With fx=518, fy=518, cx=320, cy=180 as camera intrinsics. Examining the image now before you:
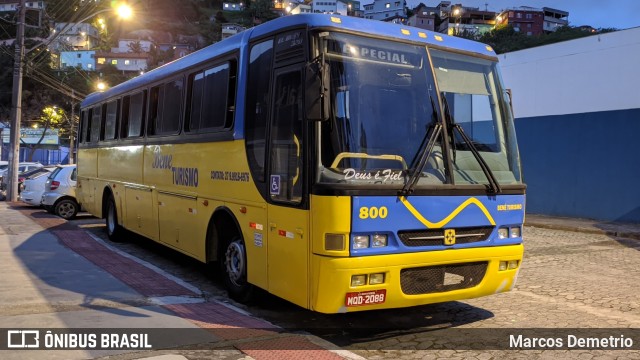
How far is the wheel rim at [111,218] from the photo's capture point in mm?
10913

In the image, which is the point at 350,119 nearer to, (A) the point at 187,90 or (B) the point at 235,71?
(B) the point at 235,71

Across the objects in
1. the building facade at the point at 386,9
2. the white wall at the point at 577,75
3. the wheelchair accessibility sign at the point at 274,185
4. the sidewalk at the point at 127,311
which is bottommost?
the sidewalk at the point at 127,311

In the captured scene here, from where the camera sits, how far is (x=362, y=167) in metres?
4.53


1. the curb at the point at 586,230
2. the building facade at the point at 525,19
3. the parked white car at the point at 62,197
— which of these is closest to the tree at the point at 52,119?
the parked white car at the point at 62,197

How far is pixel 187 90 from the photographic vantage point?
24.6ft

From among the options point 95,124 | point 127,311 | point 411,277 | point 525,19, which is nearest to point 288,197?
point 411,277

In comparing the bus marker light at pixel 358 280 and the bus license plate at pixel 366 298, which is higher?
the bus marker light at pixel 358 280

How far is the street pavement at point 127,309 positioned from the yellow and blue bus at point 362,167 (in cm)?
46

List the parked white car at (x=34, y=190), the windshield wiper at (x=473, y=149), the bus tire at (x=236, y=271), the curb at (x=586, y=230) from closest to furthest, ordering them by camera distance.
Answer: the windshield wiper at (x=473, y=149) < the bus tire at (x=236, y=271) < the curb at (x=586, y=230) < the parked white car at (x=34, y=190)

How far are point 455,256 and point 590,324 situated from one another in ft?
6.55

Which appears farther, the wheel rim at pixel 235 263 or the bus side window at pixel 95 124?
the bus side window at pixel 95 124

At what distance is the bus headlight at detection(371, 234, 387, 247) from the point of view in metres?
4.54

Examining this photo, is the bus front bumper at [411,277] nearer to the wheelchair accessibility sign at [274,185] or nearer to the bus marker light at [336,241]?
the bus marker light at [336,241]

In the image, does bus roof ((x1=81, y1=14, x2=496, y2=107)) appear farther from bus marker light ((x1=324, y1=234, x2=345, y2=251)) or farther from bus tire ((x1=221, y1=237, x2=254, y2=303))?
bus tire ((x1=221, y1=237, x2=254, y2=303))
